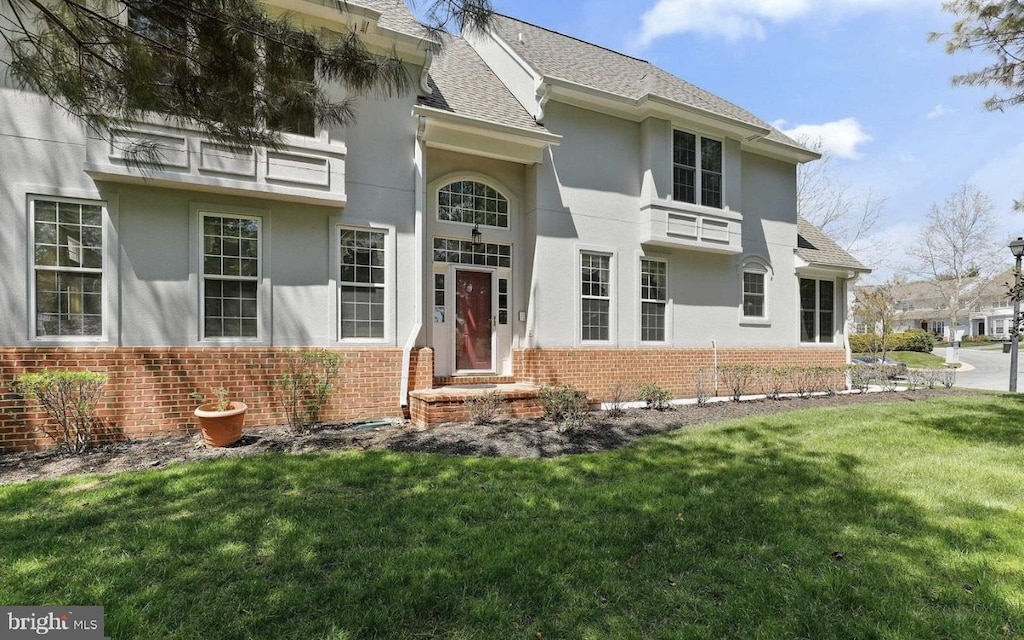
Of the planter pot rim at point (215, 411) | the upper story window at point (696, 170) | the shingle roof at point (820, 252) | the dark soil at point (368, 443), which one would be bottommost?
the dark soil at point (368, 443)

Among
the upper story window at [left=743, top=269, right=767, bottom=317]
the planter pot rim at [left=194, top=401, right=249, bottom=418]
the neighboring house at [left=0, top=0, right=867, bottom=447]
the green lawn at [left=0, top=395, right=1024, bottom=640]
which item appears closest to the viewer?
the green lawn at [left=0, top=395, right=1024, bottom=640]

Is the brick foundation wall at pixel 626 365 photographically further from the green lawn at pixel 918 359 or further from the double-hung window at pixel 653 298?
the green lawn at pixel 918 359

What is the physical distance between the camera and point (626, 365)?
9.98 metres

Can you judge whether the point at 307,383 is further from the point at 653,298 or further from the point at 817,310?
the point at 817,310

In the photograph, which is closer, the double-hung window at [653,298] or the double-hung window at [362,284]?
the double-hung window at [362,284]

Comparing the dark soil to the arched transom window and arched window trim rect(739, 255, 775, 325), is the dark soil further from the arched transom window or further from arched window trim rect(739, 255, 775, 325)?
arched window trim rect(739, 255, 775, 325)

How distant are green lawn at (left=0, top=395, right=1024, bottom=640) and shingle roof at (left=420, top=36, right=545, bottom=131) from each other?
6.44m

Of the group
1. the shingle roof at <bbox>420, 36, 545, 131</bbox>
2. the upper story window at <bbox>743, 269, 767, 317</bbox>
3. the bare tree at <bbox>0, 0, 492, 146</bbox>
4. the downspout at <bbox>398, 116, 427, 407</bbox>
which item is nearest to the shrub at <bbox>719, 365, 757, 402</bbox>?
the upper story window at <bbox>743, 269, 767, 317</bbox>

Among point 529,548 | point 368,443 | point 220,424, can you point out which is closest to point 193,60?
point 220,424

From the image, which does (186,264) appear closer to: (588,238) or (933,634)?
(588,238)

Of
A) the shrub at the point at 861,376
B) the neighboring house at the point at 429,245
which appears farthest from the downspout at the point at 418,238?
the shrub at the point at 861,376

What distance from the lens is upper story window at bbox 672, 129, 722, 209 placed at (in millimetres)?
10484

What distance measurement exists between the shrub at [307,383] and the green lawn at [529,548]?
1681 mm

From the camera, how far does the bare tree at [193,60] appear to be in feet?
13.2
